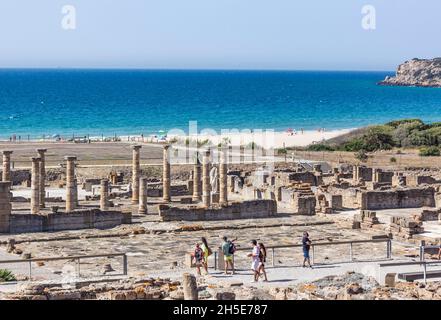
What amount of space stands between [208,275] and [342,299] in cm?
524

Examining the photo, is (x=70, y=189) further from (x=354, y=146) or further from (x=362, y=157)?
(x=354, y=146)

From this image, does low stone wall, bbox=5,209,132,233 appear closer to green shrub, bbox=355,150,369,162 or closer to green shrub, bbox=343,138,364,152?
green shrub, bbox=355,150,369,162

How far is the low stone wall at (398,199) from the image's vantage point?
3934cm

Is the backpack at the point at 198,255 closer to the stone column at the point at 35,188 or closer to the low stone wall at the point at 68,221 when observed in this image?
the low stone wall at the point at 68,221

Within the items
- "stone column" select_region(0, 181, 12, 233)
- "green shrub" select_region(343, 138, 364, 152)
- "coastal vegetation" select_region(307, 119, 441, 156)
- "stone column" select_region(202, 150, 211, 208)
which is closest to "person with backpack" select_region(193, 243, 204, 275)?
"stone column" select_region(0, 181, 12, 233)

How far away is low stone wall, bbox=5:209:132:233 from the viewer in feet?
108

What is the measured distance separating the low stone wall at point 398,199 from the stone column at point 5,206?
14.5 m

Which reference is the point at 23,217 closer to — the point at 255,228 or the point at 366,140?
the point at 255,228

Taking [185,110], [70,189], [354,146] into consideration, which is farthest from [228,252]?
[185,110]

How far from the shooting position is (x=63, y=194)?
44625mm

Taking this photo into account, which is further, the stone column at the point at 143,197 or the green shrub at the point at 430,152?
the green shrub at the point at 430,152

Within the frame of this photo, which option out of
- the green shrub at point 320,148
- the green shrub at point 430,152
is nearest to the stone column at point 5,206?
the green shrub at point 430,152

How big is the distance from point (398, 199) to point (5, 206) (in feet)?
53.4
